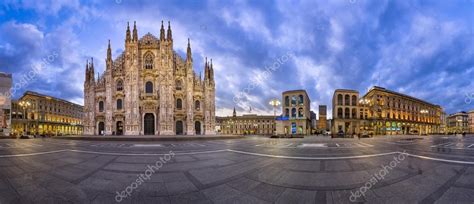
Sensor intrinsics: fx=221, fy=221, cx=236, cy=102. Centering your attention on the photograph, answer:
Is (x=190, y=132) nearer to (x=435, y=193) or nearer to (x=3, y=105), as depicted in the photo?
(x=3, y=105)

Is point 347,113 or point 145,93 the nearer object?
point 145,93

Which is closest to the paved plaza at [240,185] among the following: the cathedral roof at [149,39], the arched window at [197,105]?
the arched window at [197,105]

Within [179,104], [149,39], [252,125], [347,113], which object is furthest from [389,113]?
[149,39]

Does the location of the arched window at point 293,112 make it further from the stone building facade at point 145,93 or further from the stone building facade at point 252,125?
the stone building facade at point 145,93

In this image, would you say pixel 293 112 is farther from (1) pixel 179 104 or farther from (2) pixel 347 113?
(1) pixel 179 104

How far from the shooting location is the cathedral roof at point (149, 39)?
4972 centimetres

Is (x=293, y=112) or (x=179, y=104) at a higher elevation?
(x=179, y=104)

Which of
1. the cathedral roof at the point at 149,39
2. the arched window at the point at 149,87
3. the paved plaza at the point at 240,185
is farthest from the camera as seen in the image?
the cathedral roof at the point at 149,39

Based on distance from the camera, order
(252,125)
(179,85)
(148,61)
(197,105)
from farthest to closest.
Answer: (252,125)
(197,105)
(179,85)
(148,61)

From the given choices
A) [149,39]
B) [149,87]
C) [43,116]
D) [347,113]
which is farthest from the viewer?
[43,116]

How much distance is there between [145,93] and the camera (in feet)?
154

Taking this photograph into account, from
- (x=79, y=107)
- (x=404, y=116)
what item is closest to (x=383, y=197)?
(x=404, y=116)

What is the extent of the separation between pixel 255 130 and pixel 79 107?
87782mm

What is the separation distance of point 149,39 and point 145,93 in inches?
518
